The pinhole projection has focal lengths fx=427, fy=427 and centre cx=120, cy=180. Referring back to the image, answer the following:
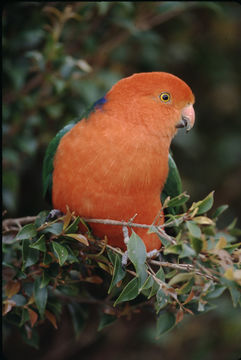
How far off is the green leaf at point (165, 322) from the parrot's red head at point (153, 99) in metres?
0.59

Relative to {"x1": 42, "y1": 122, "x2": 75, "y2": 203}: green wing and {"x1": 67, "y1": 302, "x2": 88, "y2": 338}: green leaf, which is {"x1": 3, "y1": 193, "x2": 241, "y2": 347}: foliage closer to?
{"x1": 67, "y1": 302, "x2": 88, "y2": 338}: green leaf

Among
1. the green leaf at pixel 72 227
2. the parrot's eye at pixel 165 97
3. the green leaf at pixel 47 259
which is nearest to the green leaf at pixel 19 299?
the green leaf at pixel 47 259

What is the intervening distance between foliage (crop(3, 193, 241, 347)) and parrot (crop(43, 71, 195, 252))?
3.4 inches

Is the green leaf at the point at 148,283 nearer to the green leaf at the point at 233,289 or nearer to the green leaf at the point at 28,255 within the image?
the green leaf at the point at 233,289

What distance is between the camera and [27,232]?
125 centimetres

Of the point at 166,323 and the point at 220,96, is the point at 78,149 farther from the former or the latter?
the point at 220,96

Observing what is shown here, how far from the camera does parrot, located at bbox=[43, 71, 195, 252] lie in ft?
4.35

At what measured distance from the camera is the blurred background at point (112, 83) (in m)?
2.02

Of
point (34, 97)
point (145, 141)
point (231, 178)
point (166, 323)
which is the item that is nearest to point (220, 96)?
point (231, 178)

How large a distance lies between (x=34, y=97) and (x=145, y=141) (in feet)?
2.94

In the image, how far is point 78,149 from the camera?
4.54ft

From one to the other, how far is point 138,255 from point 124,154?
0.37 m

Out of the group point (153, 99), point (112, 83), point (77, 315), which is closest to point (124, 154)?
point (153, 99)

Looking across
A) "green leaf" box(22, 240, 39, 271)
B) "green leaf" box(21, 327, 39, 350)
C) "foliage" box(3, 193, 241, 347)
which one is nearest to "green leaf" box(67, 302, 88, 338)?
"foliage" box(3, 193, 241, 347)
